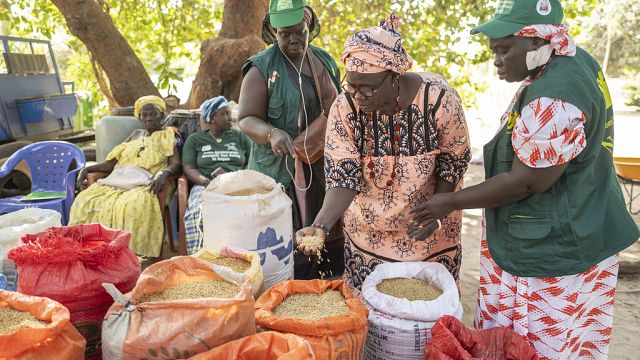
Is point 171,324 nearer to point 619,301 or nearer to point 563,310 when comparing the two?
point 563,310

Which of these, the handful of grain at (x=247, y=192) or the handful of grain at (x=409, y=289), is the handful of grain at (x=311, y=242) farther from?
the handful of grain at (x=247, y=192)

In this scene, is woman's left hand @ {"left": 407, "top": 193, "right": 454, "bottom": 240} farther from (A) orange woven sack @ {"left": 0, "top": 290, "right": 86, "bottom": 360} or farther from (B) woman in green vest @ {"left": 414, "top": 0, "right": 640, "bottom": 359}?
(A) orange woven sack @ {"left": 0, "top": 290, "right": 86, "bottom": 360}

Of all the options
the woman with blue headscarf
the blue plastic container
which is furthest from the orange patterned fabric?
the blue plastic container

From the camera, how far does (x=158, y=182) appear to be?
4.56 meters

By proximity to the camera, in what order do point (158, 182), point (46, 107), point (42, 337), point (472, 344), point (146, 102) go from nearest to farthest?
point (42, 337) < point (472, 344) < point (158, 182) < point (146, 102) < point (46, 107)

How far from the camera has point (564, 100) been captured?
1.60 meters

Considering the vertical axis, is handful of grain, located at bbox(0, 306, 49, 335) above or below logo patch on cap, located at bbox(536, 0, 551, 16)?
below

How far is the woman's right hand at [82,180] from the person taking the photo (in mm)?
4812

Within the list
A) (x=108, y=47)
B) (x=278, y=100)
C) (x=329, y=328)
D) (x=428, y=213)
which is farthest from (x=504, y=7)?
(x=108, y=47)

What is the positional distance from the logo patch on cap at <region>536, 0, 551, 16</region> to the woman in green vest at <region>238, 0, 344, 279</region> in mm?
1421

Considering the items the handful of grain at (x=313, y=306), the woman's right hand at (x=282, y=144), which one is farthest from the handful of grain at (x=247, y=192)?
the handful of grain at (x=313, y=306)

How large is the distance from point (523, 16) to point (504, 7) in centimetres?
9

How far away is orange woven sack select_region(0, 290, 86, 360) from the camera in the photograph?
1.34 metres

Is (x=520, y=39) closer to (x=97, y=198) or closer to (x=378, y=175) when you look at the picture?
(x=378, y=175)
